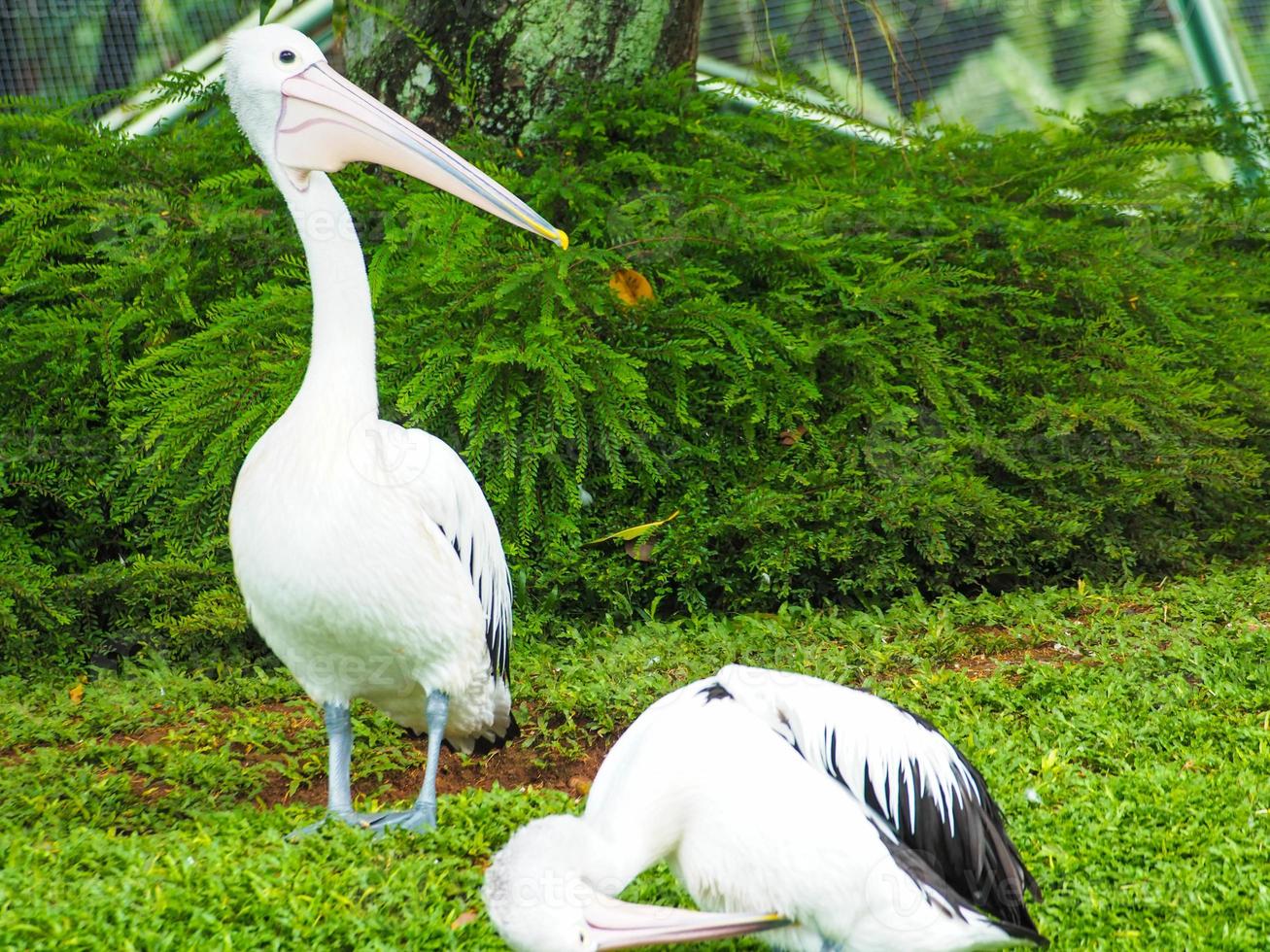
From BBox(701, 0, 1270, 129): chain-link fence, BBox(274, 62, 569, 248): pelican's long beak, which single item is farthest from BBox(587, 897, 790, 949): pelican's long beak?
BBox(701, 0, 1270, 129): chain-link fence

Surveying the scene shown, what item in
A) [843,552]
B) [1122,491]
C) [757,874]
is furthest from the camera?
[1122,491]

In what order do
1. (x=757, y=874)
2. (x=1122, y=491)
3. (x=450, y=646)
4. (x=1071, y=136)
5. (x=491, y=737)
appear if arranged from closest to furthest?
(x=757, y=874)
(x=450, y=646)
(x=491, y=737)
(x=1122, y=491)
(x=1071, y=136)

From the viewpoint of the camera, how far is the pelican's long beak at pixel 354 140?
316 centimetres

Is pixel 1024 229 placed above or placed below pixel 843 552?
above

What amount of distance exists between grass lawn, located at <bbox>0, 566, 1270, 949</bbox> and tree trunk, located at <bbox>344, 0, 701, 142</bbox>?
2.64 meters

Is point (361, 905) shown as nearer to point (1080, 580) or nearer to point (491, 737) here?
point (491, 737)

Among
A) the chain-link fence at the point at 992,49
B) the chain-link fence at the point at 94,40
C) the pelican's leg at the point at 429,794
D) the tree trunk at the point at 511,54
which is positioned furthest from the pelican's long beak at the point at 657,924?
the chain-link fence at the point at 992,49

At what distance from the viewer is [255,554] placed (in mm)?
3014

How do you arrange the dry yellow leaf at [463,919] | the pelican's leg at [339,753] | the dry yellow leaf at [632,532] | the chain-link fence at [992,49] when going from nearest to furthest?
the dry yellow leaf at [463,919] → the pelican's leg at [339,753] → the dry yellow leaf at [632,532] → the chain-link fence at [992,49]

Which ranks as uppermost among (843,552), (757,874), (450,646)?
(450,646)

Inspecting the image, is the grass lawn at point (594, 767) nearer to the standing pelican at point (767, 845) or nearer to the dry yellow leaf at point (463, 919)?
the dry yellow leaf at point (463, 919)

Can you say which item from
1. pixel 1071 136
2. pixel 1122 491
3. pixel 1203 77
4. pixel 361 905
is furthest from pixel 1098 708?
pixel 1203 77

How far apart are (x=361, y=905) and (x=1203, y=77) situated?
741 cm

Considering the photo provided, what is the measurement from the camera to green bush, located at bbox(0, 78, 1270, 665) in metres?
4.89
